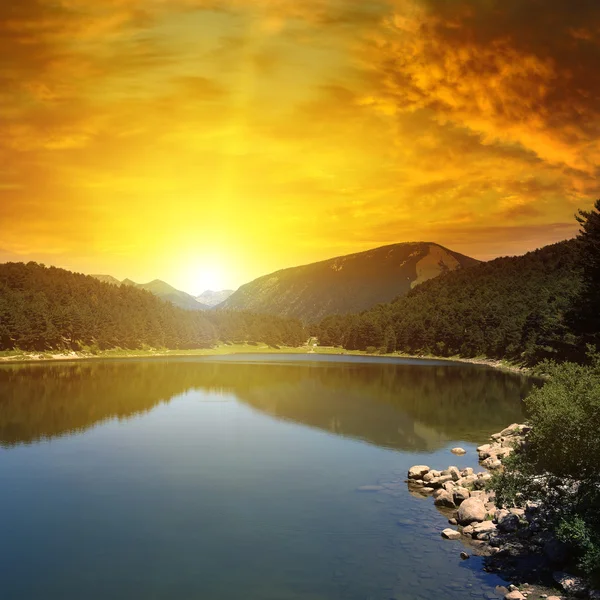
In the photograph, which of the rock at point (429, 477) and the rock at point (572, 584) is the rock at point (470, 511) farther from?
the rock at point (572, 584)

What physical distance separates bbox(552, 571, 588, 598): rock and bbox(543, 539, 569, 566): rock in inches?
70.0

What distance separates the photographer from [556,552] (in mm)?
29125

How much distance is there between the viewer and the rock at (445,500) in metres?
40.3

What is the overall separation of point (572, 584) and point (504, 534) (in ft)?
24.2

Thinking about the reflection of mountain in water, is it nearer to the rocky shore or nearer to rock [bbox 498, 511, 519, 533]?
the rocky shore

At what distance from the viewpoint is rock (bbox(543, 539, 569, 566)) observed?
28.9 metres

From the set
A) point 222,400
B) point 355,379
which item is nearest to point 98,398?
point 222,400

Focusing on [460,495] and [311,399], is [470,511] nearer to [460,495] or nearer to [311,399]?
[460,495]

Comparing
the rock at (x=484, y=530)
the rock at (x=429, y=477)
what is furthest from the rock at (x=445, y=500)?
the rock at (x=484, y=530)

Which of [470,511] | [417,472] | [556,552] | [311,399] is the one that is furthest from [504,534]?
[311,399]

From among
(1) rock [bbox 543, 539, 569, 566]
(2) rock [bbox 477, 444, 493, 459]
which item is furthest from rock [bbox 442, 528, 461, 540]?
(2) rock [bbox 477, 444, 493, 459]

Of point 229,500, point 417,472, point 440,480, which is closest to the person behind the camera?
point 229,500

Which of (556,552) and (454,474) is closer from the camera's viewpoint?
(556,552)

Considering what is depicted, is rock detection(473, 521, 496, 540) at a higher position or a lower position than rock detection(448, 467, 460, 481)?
lower
